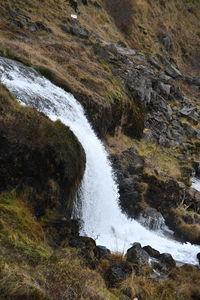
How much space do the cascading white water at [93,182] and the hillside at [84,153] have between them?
0.84m

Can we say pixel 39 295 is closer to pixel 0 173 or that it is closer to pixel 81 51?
pixel 0 173

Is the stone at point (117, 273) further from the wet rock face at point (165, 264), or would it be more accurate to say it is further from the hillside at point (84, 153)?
the wet rock face at point (165, 264)

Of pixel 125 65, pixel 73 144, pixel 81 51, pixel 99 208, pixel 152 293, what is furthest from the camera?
pixel 125 65

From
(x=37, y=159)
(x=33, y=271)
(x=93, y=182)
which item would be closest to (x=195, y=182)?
(x=93, y=182)

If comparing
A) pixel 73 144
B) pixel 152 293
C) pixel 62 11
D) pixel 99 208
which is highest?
pixel 62 11

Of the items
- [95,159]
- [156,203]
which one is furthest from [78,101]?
[156,203]

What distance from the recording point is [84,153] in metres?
13.8

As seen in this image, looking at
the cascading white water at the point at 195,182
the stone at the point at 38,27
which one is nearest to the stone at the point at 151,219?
the cascading white water at the point at 195,182

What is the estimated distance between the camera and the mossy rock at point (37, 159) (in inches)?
413

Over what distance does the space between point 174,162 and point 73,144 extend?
1566cm

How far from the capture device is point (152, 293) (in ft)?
27.3

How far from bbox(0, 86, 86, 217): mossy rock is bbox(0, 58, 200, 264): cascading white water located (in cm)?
251

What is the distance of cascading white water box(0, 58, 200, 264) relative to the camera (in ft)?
49.3

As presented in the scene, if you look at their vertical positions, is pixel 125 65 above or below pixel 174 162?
above
